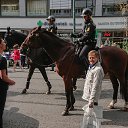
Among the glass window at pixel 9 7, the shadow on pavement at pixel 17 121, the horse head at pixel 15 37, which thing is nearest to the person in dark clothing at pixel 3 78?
the shadow on pavement at pixel 17 121

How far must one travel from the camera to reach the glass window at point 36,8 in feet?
121

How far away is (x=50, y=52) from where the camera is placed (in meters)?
8.30

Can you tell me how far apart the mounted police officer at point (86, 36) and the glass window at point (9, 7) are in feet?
97.3

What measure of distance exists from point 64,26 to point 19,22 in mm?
5510

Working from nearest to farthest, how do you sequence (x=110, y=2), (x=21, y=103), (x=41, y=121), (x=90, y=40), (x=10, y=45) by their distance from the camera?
1. (x=41, y=121)
2. (x=90, y=40)
3. (x=21, y=103)
4. (x=10, y=45)
5. (x=110, y=2)

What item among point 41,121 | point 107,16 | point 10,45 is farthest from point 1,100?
point 107,16

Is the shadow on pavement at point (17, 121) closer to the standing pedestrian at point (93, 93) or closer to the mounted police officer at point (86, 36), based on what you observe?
the standing pedestrian at point (93, 93)

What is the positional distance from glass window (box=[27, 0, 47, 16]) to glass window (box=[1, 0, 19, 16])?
1473mm

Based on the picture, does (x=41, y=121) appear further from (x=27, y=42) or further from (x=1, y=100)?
(x=27, y=42)

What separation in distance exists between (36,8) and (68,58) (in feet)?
98.4

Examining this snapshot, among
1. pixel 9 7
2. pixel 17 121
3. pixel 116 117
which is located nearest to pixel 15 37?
pixel 17 121

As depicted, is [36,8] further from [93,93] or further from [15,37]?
[93,93]

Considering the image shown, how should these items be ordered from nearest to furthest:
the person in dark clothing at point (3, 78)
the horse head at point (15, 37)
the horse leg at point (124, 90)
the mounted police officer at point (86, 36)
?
1. the person in dark clothing at point (3, 78)
2. the mounted police officer at point (86, 36)
3. the horse leg at point (124, 90)
4. the horse head at point (15, 37)

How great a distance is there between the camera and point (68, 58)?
8180mm
